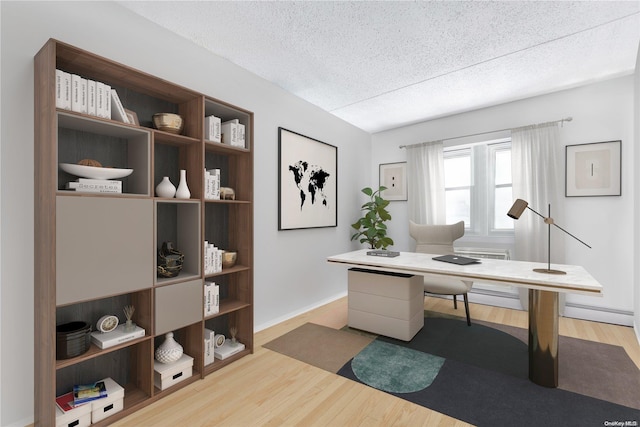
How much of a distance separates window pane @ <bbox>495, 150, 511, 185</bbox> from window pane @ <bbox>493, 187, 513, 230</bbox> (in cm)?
10

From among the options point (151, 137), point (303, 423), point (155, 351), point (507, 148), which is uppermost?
point (507, 148)

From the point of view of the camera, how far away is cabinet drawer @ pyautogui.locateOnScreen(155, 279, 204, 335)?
1.84m

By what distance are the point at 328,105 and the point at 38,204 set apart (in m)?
3.02

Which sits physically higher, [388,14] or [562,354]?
[388,14]

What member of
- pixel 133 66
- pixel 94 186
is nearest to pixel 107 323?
pixel 94 186

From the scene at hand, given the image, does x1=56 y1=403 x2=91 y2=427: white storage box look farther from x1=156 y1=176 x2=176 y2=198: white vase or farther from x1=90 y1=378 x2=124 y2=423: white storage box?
x1=156 y1=176 x2=176 y2=198: white vase

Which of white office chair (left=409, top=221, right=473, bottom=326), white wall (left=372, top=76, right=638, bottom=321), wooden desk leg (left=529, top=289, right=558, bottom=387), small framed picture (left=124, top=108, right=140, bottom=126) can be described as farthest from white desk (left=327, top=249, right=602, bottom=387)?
small framed picture (left=124, top=108, right=140, bottom=126)

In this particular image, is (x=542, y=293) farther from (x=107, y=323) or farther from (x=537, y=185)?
(x=107, y=323)

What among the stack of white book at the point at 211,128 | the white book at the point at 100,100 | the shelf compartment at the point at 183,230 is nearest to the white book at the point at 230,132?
the stack of white book at the point at 211,128

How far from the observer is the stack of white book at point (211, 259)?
2146 millimetres

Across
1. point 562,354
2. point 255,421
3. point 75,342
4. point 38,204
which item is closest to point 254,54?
point 38,204

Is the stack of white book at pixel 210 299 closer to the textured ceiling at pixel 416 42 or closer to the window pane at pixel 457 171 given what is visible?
the textured ceiling at pixel 416 42

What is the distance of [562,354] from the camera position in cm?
239

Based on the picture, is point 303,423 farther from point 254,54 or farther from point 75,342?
point 254,54
